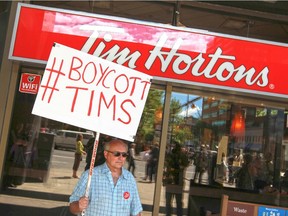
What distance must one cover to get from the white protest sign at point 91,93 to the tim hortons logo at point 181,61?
1.58 m

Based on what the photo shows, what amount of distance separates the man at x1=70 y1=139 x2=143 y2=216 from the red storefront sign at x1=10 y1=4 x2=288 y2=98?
5.90 feet

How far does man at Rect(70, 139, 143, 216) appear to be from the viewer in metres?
3.39

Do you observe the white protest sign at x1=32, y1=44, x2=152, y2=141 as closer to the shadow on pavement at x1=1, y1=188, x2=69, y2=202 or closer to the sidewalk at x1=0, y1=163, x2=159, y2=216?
the sidewalk at x1=0, y1=163, x2=159, y2=216

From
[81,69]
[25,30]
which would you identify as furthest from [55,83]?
[25,30]

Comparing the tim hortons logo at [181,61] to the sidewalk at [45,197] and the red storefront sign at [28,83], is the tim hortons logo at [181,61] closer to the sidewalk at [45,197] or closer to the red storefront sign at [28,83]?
the red storefront sign at [28,83]

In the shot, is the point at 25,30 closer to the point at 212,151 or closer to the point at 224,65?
the point at 224,65

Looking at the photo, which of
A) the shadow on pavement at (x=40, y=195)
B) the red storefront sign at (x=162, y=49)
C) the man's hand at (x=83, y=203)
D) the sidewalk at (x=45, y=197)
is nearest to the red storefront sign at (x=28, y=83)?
the red storefront sign at (x=162, y=49)

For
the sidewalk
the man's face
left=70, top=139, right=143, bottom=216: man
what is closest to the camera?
left=70, top=139, right=143, bottom=216: man

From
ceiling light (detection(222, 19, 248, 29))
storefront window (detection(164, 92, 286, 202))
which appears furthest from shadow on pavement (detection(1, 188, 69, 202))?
ceiling light (detection(222, 19, 248, 29))

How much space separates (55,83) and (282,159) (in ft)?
13.5

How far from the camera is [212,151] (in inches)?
242

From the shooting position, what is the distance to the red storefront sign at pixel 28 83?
5.62 metres

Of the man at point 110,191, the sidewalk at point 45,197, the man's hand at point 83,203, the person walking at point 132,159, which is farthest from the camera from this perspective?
the person walking at point 132,159

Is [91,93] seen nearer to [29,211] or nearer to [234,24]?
[29,211]
